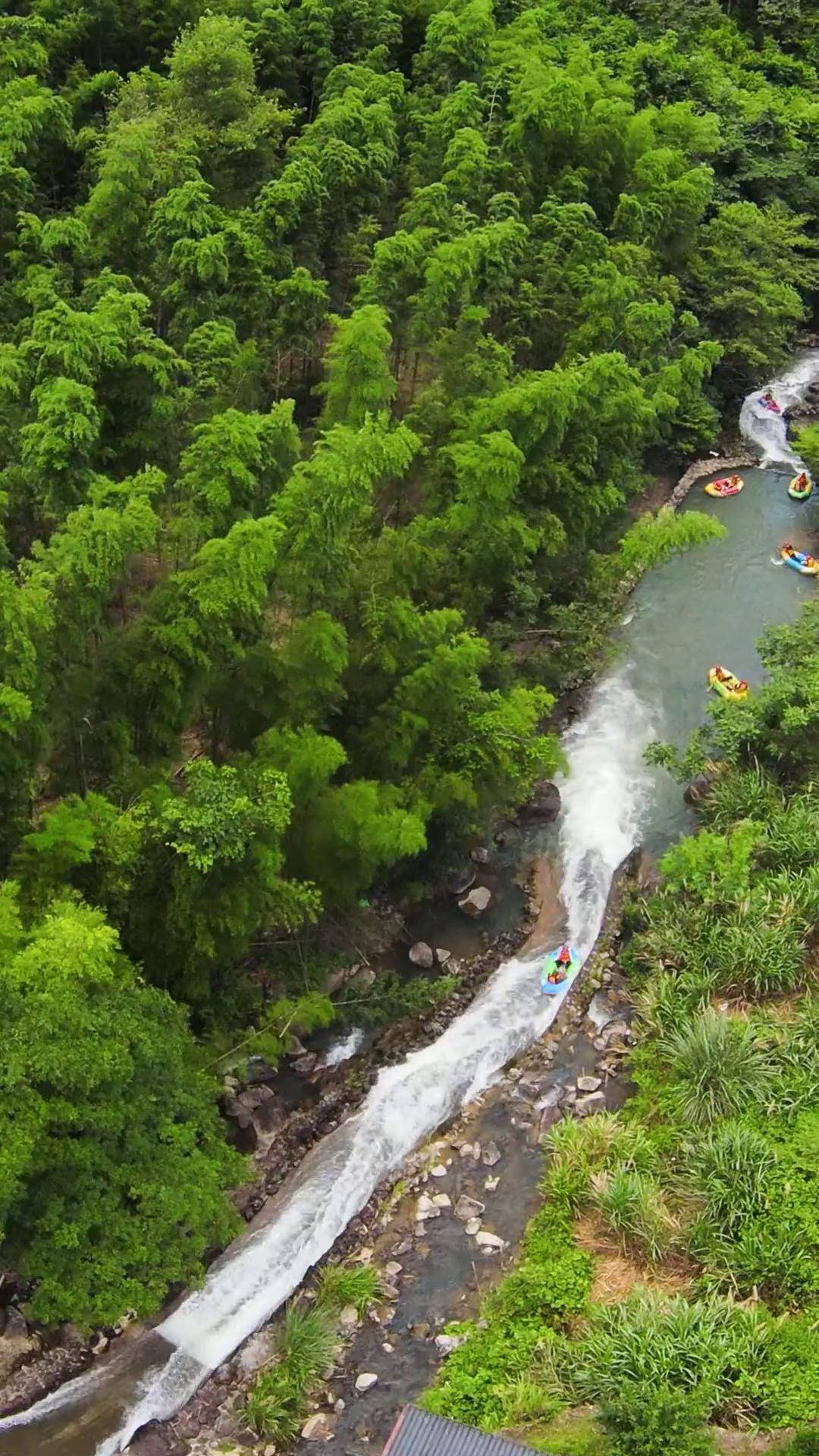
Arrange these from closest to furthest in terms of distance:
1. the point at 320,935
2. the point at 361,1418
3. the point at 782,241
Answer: the point at 361,1418 → the point at 320,935 → the point at 782,241

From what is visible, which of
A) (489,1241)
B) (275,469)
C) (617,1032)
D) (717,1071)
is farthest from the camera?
(617,1032)

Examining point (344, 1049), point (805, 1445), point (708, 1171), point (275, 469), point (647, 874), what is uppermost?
point (275, 469)

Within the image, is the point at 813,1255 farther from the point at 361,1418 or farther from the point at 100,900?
the point at 100,900

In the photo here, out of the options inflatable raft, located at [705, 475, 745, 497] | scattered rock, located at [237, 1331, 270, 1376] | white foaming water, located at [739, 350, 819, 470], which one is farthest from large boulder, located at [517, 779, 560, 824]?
→ white foaming water, located at [739, 350, 819, 470]

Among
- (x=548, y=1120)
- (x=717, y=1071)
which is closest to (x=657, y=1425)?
(x=717, y=1071)

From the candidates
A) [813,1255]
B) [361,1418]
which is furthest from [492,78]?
[361,1418]

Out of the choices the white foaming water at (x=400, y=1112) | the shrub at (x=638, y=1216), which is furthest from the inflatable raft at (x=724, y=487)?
the shrub at (x=638, y=1216)

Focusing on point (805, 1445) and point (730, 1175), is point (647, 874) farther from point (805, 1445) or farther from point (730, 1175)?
point (805, 1445)
